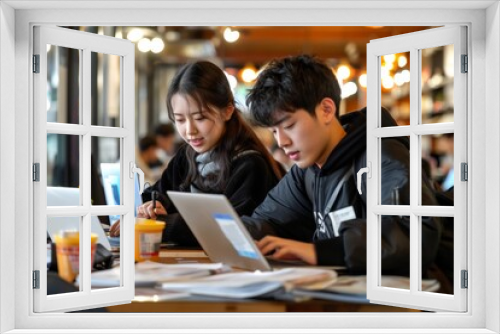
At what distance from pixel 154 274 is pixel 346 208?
4.21ft

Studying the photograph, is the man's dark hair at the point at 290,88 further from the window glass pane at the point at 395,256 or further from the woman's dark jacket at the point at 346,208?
the window glass pane at the point at 395,256

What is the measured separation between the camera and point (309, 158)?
4648mm

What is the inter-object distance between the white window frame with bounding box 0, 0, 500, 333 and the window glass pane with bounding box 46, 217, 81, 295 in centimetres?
17

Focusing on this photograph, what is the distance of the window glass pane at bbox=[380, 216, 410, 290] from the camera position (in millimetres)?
3707

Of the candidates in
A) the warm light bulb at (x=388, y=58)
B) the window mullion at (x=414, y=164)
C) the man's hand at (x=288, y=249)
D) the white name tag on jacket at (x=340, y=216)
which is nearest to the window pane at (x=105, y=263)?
the man's hand at (x=288, y=249)

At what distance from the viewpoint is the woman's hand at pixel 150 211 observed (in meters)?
4.92

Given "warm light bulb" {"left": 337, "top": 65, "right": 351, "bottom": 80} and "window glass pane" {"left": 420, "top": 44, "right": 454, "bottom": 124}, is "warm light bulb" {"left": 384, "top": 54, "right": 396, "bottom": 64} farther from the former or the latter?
"window glass pane" {"left": 420, "top": 44, "right": 454, "bottom": 124}

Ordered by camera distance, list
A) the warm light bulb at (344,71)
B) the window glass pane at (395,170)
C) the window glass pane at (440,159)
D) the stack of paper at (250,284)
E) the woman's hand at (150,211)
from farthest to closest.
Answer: the window glass pane at (440,159)
the warm light bulb at (344,71)
the woman's hand at (150,211)
the window glass pane at (395,170)
the stack of paper at (250,284)

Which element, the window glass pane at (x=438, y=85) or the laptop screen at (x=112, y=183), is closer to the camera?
the laptop screen at (x=112, y=183)

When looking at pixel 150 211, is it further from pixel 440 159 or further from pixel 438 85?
pixel 438 85

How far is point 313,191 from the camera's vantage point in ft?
15.2

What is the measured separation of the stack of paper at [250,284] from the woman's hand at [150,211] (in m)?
1.23

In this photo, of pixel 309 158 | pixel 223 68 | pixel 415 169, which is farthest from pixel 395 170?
pixel 223 68

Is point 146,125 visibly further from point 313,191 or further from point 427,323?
point 427,323
